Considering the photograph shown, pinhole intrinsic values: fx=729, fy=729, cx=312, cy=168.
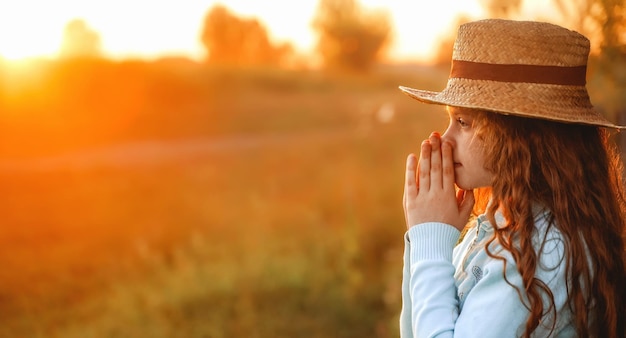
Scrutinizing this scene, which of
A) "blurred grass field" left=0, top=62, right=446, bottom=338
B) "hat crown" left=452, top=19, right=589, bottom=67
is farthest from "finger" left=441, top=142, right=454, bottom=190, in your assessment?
"blurred grass field" left=0, top=62, right=446, bottom=338

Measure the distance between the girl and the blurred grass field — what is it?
261 cm

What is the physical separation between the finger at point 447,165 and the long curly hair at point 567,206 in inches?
2.8

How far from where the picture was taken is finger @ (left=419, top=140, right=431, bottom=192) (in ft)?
5.06

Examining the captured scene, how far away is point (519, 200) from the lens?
1.44 m

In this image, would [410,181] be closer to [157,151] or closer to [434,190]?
[434,190]

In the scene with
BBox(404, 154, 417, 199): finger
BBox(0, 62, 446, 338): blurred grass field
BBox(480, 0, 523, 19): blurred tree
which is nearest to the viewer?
BBox(404, 154, 417, 199): finger

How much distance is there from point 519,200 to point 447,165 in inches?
6.6

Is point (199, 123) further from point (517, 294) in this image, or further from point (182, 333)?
point (517, 294)

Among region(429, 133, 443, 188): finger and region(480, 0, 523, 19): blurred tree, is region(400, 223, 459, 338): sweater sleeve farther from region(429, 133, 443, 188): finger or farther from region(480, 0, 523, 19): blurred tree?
region(480, 0, 523, 19): blurred tree

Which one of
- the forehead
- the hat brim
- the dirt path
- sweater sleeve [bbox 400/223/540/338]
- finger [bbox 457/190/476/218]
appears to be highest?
the hat brim

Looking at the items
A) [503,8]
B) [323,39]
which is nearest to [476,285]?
[503,8]

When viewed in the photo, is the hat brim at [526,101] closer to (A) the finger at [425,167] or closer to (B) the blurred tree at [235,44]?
(A) the finger at [425,167]

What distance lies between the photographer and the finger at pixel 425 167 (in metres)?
1.54

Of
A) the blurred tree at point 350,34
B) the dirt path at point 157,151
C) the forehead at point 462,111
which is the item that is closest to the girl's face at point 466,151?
the forehead at point 462,111
